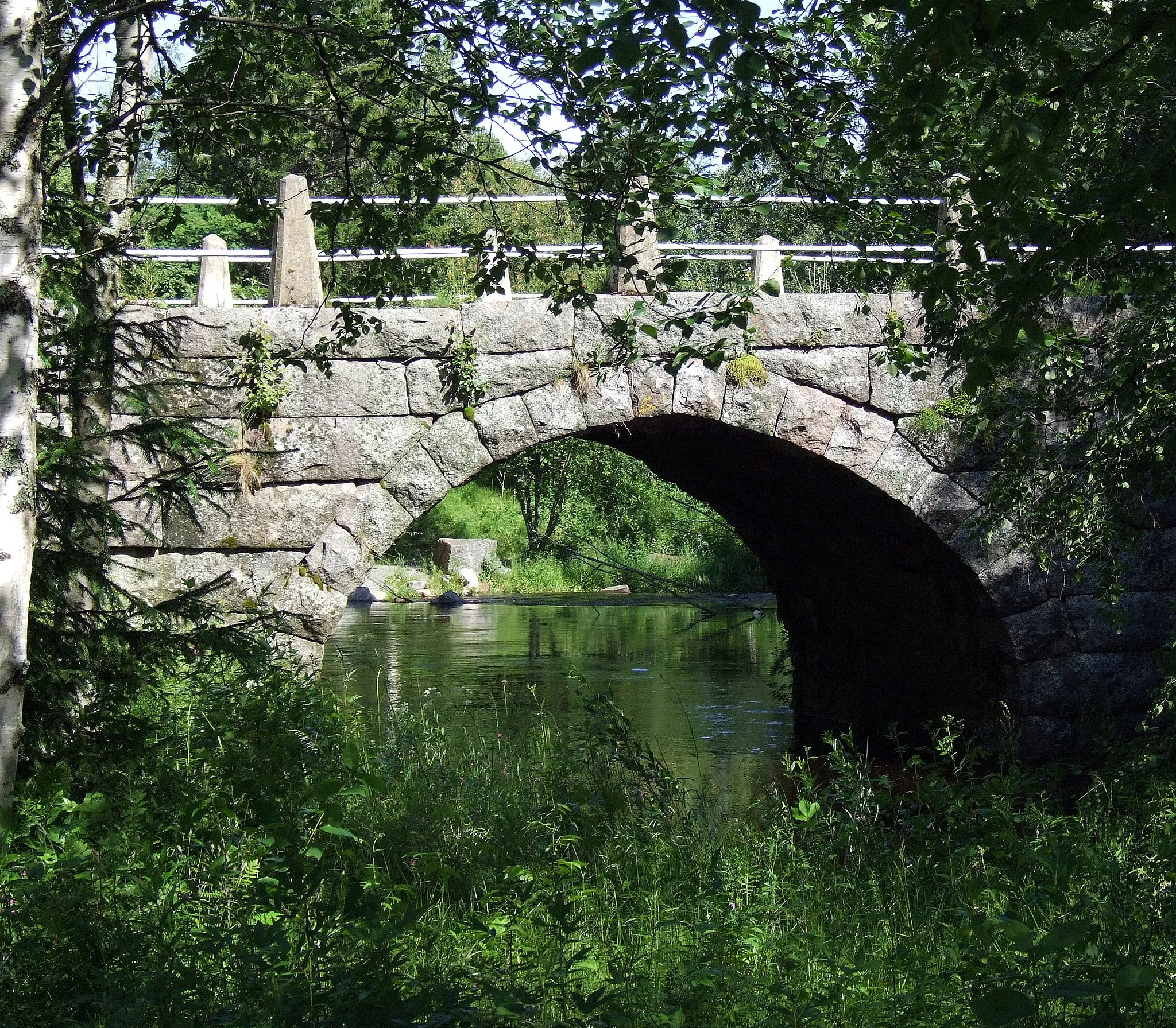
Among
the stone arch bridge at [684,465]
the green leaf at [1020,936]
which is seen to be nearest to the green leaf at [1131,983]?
the green leaf at [1020,936]

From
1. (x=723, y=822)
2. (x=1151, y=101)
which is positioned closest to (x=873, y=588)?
(x=723, y=822)

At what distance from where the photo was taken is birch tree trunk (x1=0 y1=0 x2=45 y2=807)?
3.13 meters

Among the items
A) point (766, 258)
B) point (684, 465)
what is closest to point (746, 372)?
point (766, 258)

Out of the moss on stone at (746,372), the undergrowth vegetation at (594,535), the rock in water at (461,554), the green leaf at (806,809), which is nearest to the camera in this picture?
the green leaf at (806,809)

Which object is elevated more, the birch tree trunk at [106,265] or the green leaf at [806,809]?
the birch tree trunk at [106,265]

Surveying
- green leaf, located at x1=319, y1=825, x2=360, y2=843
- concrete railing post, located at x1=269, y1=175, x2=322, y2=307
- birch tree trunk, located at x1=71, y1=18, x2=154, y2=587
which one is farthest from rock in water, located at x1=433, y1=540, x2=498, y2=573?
green leaf, located at x1=319, y1=825, x2=360, y2=843

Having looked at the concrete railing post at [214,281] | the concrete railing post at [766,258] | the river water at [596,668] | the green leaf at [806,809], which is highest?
the concrete railing post at [766,258]

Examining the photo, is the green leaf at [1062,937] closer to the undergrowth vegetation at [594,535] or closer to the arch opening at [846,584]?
the arch opening at [846,584]

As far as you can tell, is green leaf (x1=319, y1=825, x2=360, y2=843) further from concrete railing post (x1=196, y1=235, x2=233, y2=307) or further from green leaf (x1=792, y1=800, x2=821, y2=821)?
concrete railing post (x1=196, y1=235, x2=233, y2=307)

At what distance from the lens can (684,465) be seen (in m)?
9.29

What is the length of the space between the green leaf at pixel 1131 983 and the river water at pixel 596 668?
3257mm

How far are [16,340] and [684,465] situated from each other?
257 inches

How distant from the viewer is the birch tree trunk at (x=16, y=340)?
3.13m

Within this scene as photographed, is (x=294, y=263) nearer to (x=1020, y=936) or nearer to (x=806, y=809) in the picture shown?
(x=806, y=809)
